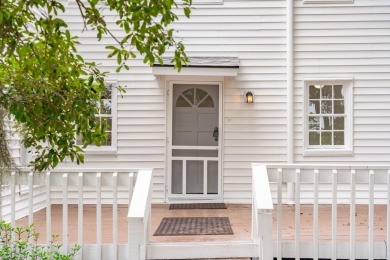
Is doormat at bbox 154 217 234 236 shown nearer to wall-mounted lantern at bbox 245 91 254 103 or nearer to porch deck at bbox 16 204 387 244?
porch deck at bbox 16 204 387 244

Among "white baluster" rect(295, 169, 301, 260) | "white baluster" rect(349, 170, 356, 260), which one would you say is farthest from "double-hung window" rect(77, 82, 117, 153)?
"white baluster" rect(349, 170, 356, 260)

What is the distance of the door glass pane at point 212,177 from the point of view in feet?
28.4

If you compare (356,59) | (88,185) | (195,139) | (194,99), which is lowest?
(88,185)

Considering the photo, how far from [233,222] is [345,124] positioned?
128 inches

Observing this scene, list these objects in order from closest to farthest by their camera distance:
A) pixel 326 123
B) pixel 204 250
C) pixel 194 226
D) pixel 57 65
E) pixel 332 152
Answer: pixel 57 65, pixel 204 250, pixel 194 226, pixel 332 152, pixel 326 123

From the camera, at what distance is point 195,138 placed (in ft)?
→ 28.4

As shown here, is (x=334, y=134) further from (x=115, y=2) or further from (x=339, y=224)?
(x=115, y=2)

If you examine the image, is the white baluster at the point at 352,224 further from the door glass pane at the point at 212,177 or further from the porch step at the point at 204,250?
the door glass pane at the point at 212,177

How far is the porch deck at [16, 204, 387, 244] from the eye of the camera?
546 cm

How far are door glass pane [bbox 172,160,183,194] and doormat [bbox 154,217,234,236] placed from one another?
1.74 m

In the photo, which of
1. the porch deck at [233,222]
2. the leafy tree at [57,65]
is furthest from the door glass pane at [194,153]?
the leafy tree at [57,65]

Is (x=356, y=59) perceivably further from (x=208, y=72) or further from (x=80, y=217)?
(x=80, y=217)

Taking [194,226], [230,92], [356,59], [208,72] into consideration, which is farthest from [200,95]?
[194,226]

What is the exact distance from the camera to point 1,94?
318cm
